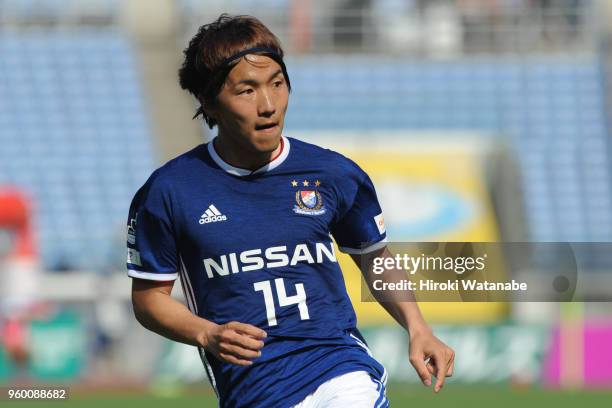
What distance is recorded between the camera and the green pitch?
971cm

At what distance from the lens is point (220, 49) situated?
137 inches

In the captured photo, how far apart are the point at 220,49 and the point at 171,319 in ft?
2.71

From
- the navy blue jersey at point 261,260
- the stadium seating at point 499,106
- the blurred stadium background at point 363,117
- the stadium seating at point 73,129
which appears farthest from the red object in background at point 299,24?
the navy blue jersey at point 261,260

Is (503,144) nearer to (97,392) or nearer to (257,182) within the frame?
(97,392)

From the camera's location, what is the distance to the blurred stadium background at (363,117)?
13945mm

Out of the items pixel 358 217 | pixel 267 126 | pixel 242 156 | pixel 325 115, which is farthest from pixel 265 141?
pixel 325 115

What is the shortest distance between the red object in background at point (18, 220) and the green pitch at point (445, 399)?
2.79 metres

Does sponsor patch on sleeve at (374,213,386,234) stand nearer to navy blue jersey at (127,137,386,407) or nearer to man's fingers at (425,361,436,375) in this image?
navy blue jersey at (127,137,386,407)

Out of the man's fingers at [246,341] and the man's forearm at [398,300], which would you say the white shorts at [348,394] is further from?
the man's fingers at [246,341]

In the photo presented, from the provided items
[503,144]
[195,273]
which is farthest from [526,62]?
[195,273]

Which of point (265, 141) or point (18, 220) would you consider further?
point (18, 220)

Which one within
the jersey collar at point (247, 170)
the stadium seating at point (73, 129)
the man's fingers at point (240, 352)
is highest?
the jersey collar at point (247, 170)

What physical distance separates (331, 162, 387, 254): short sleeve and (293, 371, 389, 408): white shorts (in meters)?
0.48

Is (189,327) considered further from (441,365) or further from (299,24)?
(299,24)
